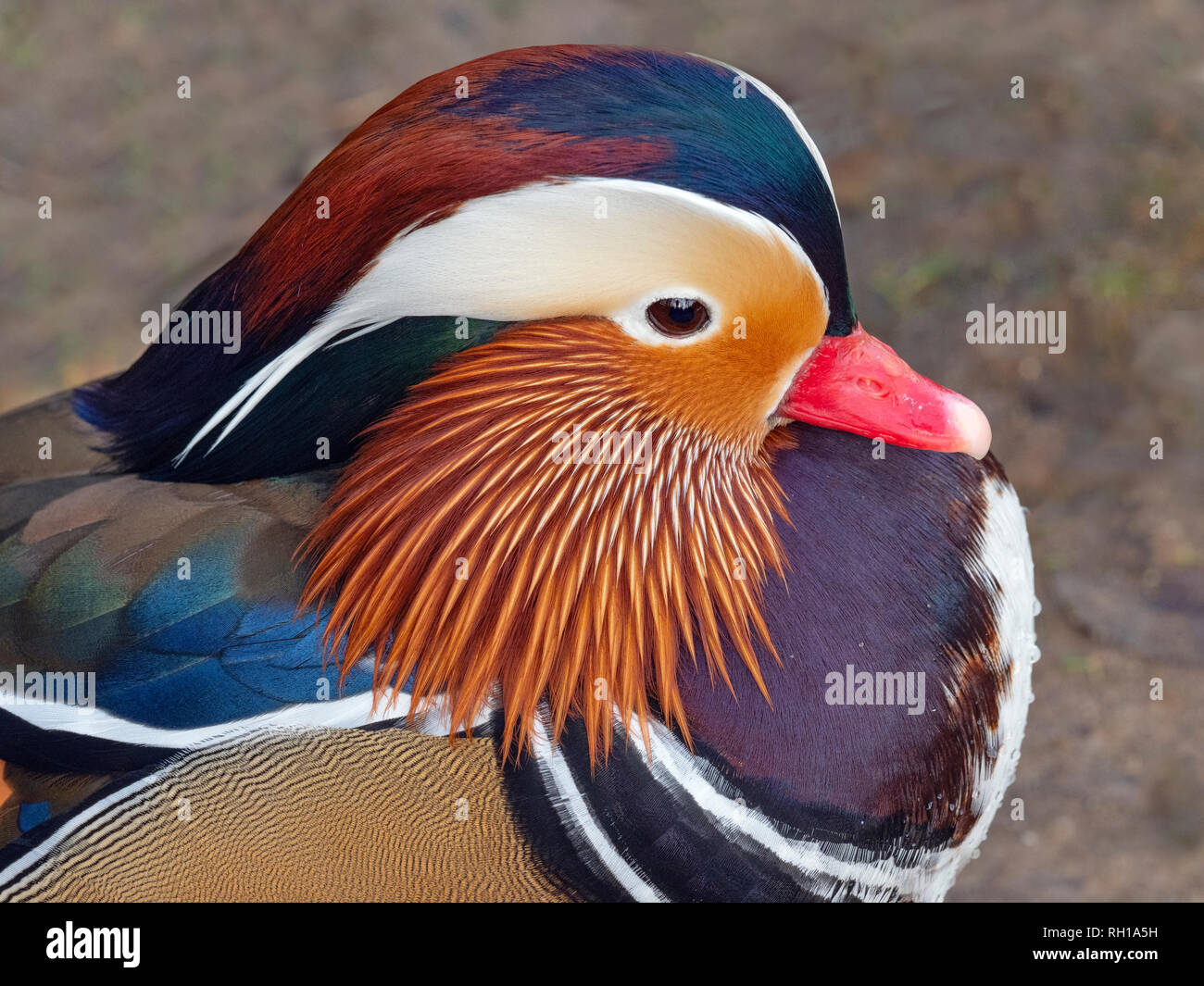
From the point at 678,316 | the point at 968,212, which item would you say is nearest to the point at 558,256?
the point at 678,316

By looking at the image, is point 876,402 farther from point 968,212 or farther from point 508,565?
point 968,212

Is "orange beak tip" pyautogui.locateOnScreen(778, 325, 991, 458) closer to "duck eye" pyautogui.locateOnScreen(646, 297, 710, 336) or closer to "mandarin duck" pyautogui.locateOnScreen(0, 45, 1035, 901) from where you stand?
"mandarin duck" pyautogui.locateOnScreen(0, 45, 1035, 901)

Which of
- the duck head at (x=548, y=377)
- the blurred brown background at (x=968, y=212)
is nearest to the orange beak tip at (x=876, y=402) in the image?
the duck head at (x=548, y=377)

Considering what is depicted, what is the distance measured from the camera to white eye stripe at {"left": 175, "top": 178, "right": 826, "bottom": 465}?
1.03 meters

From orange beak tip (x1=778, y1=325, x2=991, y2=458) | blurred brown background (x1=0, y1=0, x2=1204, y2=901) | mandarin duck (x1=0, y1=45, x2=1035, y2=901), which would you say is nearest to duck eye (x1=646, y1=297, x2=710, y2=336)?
mandarin duck (x1=0, y1=45, x2=1035, y2=901)

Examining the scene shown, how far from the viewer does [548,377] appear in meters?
1.13

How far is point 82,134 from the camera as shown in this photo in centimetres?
315

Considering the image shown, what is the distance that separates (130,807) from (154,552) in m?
0.25

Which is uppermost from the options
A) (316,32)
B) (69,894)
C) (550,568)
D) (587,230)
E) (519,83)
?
(316,32)

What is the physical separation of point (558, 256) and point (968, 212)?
2.10m

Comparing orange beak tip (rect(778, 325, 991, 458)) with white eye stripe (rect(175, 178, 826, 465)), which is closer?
white eye stripe (rect(175, 178, 826, 465))

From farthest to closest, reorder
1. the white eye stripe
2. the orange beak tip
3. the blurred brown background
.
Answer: the blurred brown background < the orange beak tip < the white eye stripe

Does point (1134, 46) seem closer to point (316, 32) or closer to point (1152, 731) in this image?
point (1152, 731)
